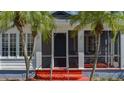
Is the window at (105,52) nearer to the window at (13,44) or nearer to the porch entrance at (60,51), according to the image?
the porch entrance at (60,51)

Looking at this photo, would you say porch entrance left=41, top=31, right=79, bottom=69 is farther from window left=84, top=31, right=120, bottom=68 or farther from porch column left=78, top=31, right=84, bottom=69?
window left=84, top=31, right=120, bottom=68

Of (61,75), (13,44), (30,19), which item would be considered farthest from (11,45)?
(30,19)

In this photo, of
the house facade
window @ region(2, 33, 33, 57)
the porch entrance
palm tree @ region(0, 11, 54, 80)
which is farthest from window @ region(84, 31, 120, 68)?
palm tree @ region(0, 11, 54, 80)

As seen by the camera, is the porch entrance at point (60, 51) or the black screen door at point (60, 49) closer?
the porch entrance at point (60, 51)

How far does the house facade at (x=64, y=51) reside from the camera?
22094mm

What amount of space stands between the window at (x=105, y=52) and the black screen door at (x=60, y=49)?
3.92 feet

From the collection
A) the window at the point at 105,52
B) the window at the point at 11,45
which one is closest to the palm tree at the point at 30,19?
the window at the point at 11,45

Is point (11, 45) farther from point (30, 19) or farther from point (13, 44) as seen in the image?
point (30, 19)

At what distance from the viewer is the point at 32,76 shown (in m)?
21.4

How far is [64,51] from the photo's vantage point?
76.4 feet

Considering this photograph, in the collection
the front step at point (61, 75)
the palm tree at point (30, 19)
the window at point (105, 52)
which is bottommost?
the front step at point (61, 75)

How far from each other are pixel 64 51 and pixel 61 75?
107 inches
